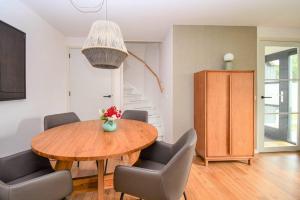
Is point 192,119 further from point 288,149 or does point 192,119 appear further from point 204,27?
point 288,149

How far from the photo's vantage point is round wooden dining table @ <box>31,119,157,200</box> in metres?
1.17

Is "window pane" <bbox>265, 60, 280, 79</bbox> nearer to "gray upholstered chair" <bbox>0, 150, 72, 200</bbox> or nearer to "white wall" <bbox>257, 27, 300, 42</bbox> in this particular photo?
"white wall" <bbox>257, 27, 300, 42</bbox>

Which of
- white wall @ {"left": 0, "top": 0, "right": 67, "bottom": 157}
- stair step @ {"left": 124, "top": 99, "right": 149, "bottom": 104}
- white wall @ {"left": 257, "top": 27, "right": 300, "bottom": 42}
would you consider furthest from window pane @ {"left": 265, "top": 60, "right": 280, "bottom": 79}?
white wall @ {"left": 0, "top": 0, "right": 67, "bottom": 157}

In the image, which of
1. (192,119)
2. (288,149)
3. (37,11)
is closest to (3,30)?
(37,11)

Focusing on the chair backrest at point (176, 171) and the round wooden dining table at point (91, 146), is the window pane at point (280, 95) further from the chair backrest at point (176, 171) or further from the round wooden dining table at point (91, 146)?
the chair backrest at point (176, 171)

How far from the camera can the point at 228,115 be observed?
2.73 meters

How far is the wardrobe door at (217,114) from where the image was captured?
8.81 feet

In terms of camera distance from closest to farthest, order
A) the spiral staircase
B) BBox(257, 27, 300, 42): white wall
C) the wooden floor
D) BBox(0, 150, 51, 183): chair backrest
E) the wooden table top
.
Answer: the wooden table top < BBox(0, 150, 51, 183): chair backrest < the wooden floor < BBox(257, 27, 300, 42): white wall < the spiral staircase

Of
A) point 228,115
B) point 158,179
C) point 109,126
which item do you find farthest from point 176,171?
point 228,115

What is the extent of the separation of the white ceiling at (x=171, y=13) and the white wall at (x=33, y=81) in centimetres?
21

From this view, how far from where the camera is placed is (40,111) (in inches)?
109

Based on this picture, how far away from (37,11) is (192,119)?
2885 mm

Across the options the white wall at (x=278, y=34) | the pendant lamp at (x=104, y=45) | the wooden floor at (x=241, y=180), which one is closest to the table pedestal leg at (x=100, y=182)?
the wooden floor at (x=241, y=180)

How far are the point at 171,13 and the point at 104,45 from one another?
1.59m
